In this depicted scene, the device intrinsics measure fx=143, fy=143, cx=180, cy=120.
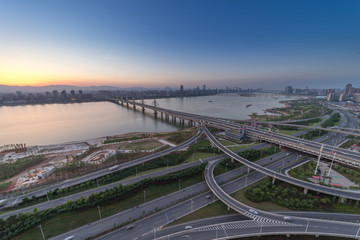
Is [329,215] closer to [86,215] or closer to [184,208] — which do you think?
[184,208]

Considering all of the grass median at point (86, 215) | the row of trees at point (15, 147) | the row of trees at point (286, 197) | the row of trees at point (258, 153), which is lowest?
the row of trees at point (15, 147)

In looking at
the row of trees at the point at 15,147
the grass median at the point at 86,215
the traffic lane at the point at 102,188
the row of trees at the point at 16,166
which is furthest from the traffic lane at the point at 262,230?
the row of trees at the point at 15,147

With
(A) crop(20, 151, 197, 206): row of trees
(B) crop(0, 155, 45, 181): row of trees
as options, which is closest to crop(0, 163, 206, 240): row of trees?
(A) crop(20, 151, 197, 206): row of trees

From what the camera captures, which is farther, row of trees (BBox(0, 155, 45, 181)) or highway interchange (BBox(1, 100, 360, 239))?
row of trees (BBox(0, 155, 45, 181))

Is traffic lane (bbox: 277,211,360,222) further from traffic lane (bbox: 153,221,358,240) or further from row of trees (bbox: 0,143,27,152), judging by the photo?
row of trees (bbox: 0,143,27,152)

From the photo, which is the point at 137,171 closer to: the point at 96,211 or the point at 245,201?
the point at 96,211

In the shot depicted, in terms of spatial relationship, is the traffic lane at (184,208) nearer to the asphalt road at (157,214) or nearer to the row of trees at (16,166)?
the asphalt road at (157,214)

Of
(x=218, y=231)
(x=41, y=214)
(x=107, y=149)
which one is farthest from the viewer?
(x=107, y=149)

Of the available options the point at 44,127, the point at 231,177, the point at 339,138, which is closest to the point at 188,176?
the point at 231,177
